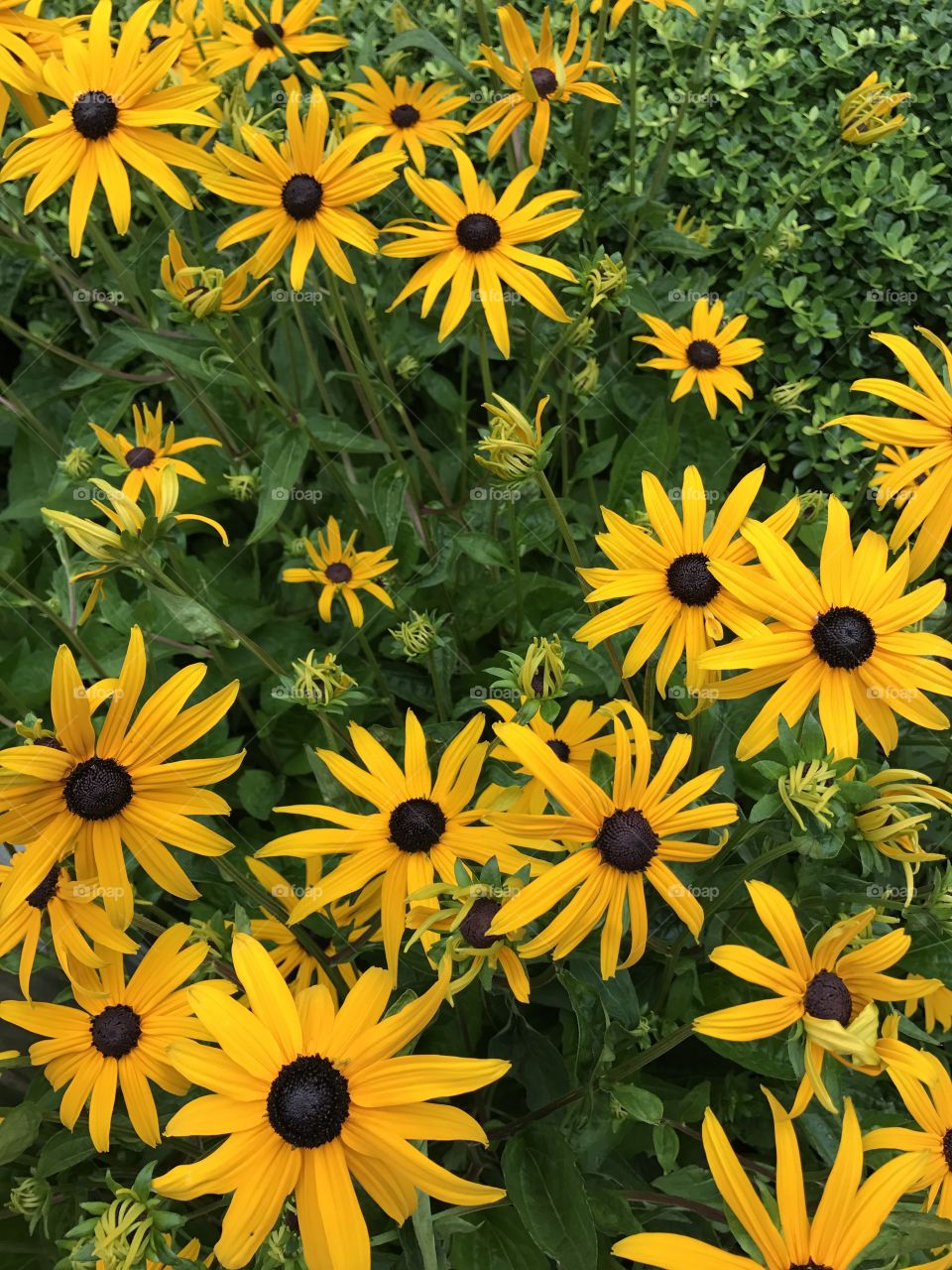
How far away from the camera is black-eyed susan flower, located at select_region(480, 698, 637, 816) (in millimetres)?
1151

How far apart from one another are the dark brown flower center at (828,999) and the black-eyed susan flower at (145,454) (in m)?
1.38

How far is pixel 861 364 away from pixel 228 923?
2099 millimetres

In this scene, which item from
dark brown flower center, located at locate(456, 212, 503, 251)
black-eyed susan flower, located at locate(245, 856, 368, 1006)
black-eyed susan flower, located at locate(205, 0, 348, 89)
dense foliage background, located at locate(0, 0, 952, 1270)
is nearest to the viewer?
dense foliage background, located at locate(0, 0, 952, 1270)

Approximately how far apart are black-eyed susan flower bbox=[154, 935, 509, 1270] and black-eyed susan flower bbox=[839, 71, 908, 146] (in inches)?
64.4

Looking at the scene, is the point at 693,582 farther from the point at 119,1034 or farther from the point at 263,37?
the point at 263,37

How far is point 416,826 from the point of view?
1239mm

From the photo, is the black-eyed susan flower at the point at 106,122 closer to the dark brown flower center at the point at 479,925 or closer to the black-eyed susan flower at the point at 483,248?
the black-eyed susan flower at the point at 483,248

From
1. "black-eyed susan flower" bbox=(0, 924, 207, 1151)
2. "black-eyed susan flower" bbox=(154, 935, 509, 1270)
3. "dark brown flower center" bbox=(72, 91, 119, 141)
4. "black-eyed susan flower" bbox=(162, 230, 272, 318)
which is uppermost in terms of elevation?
"dark brown flower center" bbox=(72, 91, 119, 141)

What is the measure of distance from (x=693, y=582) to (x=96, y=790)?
80 cm

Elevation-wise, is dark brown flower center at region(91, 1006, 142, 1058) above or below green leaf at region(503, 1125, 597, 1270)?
below

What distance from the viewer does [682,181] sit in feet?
8.45

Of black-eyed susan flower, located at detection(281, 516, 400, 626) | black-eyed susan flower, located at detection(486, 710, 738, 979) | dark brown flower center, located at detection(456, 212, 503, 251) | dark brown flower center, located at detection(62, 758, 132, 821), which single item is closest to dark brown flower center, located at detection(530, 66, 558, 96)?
dark brown flower center, located at detection(456, 212, 503, 251)

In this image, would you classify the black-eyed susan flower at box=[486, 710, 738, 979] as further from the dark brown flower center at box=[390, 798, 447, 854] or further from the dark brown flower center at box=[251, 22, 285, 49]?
the dark brown flower center at box=[251, 22, 285, 49]

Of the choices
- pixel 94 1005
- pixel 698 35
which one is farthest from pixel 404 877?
pixel 698 35
